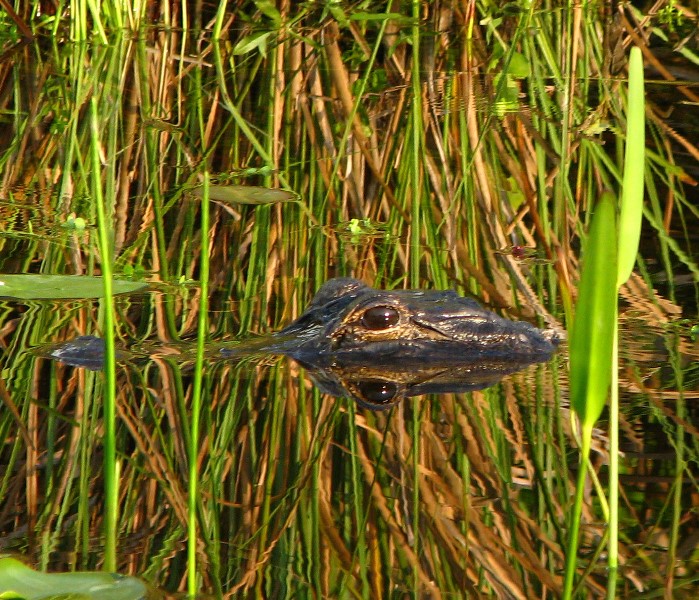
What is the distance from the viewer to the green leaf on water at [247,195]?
17.0 feet

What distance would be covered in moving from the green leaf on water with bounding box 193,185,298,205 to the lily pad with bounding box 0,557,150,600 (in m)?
2.97

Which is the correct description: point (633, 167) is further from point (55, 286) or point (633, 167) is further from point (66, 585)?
point (55, 286)

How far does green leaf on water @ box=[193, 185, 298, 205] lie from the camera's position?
17.0 ft

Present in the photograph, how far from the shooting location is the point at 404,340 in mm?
3820

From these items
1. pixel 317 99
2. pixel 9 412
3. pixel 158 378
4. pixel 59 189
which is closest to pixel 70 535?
pixel 9 412

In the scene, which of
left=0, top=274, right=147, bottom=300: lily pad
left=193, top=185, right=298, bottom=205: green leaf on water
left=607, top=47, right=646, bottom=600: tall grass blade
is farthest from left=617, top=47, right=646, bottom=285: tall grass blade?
left=193, top=185, right=298, bottom=205: green leaf on water

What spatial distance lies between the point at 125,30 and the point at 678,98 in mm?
3210

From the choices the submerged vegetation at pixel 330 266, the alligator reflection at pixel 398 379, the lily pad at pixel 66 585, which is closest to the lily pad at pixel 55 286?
the submerged vegetation at pixel 330 266

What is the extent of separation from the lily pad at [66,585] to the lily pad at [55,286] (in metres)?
1.85

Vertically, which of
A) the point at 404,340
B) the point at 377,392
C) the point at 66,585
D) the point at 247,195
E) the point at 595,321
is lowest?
the point at 66,585

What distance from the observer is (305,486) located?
2846 mm

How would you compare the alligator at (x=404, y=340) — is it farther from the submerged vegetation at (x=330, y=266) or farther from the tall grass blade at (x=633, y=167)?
the tall grass blade at (x=633, y=167)

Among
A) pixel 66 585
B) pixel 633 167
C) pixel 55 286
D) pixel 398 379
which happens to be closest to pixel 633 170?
pixel 633 167

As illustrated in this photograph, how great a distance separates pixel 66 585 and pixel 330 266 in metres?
2.49
